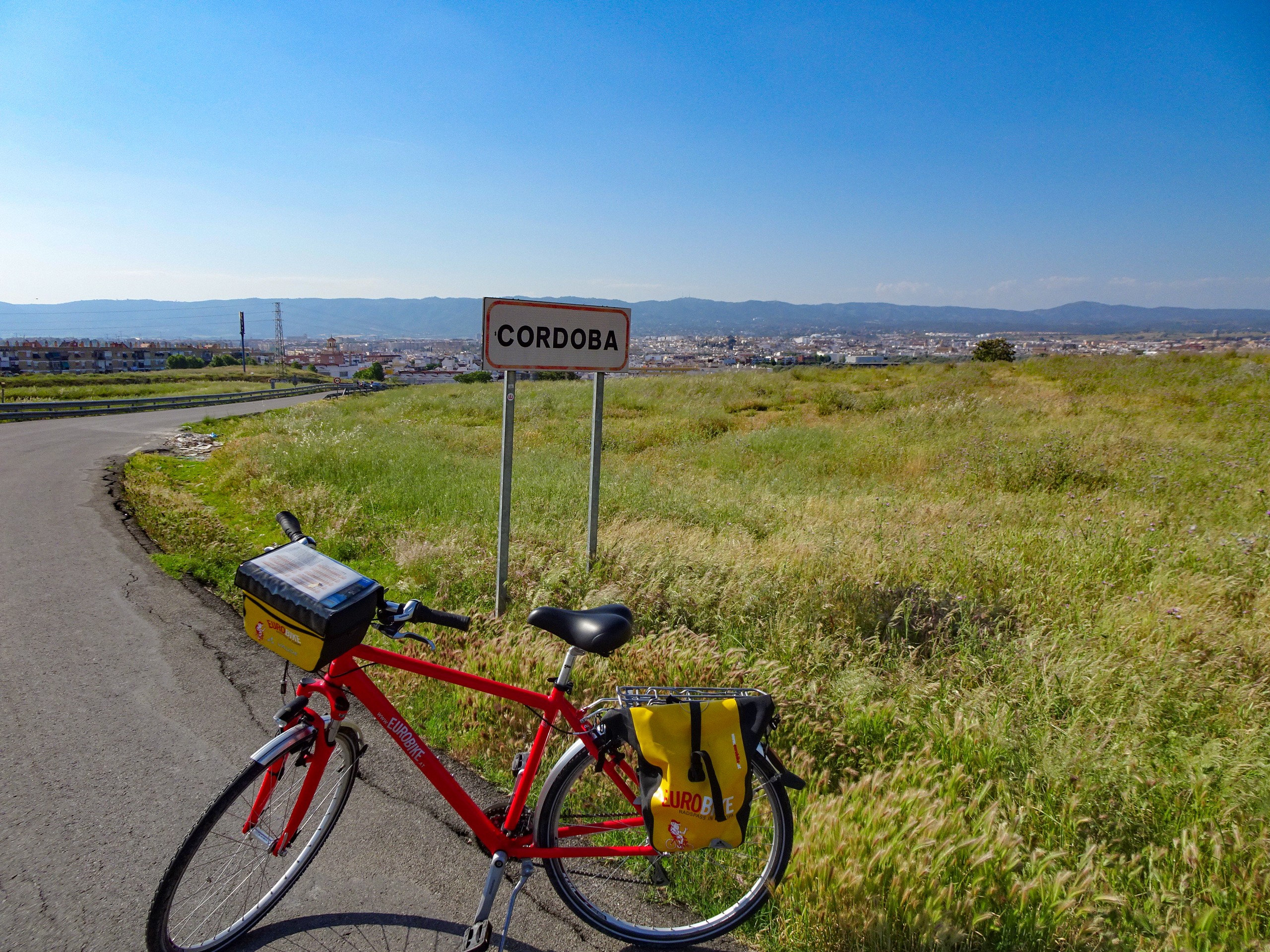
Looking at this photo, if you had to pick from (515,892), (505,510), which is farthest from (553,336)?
(515,892)

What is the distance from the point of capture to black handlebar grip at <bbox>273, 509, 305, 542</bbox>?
9.26ft

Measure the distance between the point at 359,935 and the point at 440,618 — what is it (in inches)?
50.7

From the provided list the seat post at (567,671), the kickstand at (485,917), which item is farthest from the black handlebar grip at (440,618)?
the kickstand at (485,917)

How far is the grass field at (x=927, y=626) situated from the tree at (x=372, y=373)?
58162 mm

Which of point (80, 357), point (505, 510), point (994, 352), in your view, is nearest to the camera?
point (505, 510)

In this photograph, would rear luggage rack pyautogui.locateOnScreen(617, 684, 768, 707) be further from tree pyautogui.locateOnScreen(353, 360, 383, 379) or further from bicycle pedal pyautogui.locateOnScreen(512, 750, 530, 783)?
tree pyautogui.locateOnScreen(353, 360, 383, 379)

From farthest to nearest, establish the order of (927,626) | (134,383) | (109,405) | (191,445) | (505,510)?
1. (134,383)
2. (109,405)
3. (191,445)
4. (505,510)
5. (927,626)

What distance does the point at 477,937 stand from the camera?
7.75 ft

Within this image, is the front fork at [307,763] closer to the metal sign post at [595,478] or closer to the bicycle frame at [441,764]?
the bicycle frame at [441,764]

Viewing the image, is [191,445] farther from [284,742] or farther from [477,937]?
[477,937]

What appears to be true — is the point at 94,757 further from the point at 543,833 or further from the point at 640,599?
the point at 640,599

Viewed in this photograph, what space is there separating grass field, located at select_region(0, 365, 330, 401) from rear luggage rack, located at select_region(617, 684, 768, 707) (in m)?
37.0

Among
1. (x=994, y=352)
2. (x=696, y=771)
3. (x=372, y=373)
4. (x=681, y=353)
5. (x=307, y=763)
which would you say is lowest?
(x=372, y=373)

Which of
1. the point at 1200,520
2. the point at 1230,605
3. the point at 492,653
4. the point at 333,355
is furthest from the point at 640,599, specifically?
the point at 333,355
